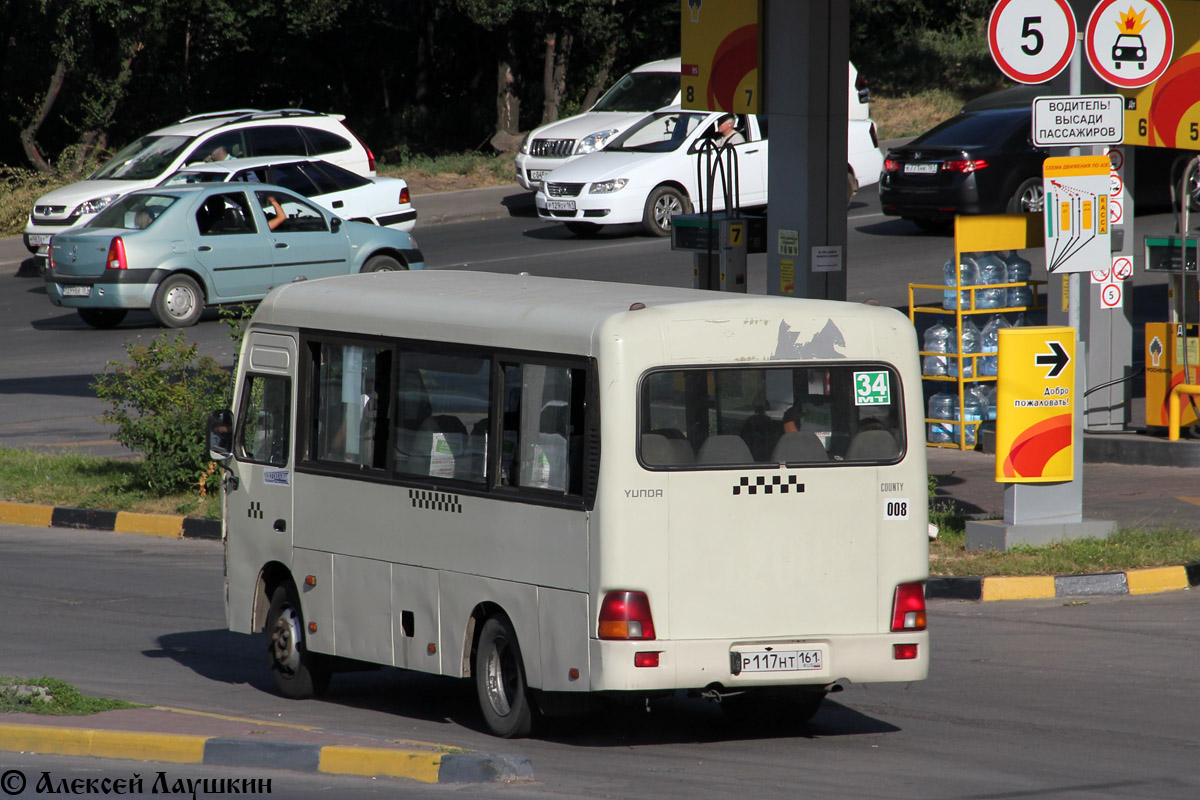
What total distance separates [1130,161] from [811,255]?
3501 millimetres

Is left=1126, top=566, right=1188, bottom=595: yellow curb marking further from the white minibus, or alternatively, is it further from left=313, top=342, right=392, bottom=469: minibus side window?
left=313, top=342, right=392, bottom=469: minibus side window

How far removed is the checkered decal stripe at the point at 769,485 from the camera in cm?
723

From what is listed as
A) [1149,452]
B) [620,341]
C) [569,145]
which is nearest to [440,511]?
[620,341]

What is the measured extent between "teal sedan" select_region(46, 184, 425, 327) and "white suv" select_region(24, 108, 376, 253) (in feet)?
10.2

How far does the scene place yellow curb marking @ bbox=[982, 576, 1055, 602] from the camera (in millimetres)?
10602

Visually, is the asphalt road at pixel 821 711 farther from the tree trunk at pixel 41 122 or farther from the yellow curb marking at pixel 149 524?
the tree trunk at pixel 41 122

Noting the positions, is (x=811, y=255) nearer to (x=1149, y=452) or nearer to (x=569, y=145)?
(x=1149, y=452)

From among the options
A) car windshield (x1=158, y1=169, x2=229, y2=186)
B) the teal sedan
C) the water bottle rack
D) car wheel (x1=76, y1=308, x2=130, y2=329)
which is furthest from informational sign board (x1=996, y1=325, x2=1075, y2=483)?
car windshield (x1=158, y1=169, x2=229, y2=186)

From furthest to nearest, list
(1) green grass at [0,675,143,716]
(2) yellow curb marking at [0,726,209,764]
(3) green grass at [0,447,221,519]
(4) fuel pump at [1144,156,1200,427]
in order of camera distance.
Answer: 1. (4) fuel pump at [1144,156,1200,427]
2. (3) green grass at [0,447,221,519]
3. (1) green grass at [0,675,143,716]
4. (2) yellow curb marking at [0,726,209,764]

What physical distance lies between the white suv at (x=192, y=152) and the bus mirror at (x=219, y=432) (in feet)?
56.6

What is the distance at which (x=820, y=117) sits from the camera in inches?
523

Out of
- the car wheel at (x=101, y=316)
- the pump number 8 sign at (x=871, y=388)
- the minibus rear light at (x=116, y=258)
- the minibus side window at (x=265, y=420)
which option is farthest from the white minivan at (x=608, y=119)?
the pump number 8 sign at (x=871, y=388)

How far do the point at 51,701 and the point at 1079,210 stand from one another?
682cm

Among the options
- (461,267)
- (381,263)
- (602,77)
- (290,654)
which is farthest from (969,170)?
(602,77)
